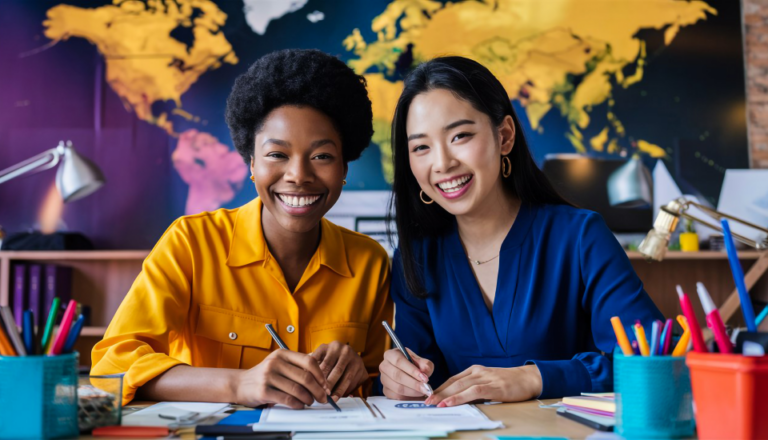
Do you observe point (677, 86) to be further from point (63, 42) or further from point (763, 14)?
point (63, 42)

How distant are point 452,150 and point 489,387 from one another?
1.86 ft

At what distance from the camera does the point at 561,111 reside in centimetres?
374

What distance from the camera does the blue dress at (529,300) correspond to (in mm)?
1413

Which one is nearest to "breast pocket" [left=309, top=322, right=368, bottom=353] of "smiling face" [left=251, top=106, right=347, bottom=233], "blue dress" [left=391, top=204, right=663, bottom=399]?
"blue dress" [left=391, top=204, right=663, bottom=399]

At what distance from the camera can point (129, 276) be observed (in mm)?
3787

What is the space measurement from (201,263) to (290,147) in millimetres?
331

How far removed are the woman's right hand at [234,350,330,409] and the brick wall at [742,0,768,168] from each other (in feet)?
11.4

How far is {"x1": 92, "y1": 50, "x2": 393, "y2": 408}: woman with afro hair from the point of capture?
58.0 inches

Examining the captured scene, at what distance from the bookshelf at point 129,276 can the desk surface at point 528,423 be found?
2.66 meters

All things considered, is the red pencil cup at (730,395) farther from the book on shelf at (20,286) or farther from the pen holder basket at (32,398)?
the book on shelf at (20,286)

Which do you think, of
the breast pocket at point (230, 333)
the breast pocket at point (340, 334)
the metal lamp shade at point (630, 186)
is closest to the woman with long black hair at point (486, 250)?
the breast pocket at point (340, 334)

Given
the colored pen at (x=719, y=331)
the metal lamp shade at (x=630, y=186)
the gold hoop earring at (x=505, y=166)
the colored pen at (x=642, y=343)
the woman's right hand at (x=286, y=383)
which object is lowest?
the woman's right hand at (x=286, y=383)

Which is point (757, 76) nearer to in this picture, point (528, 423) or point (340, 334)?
point (340, 334)

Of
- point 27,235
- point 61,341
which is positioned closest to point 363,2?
point 27,235
